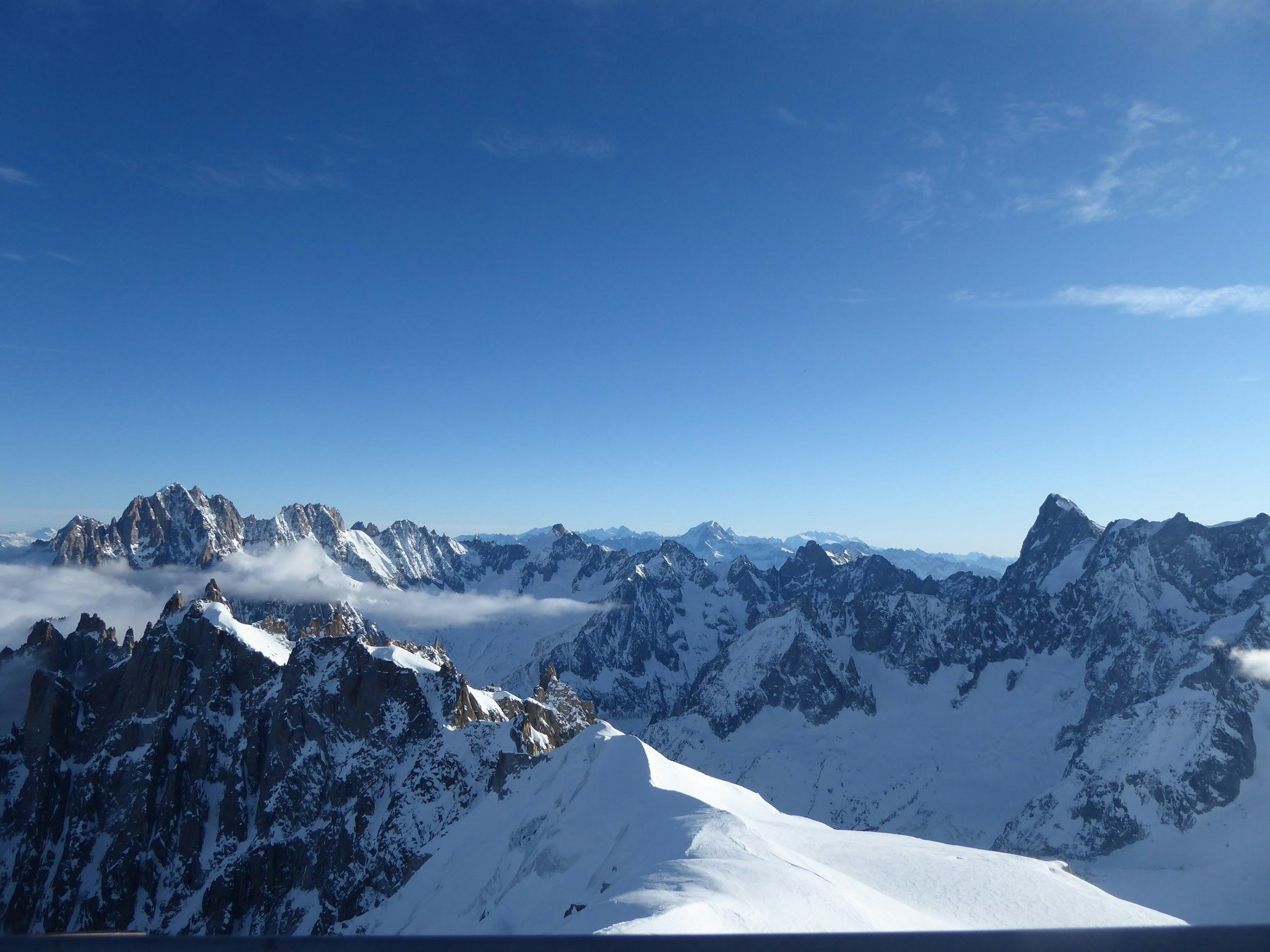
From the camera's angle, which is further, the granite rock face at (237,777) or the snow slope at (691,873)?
the granite rock face at (237,777)

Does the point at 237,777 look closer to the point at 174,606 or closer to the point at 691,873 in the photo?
the point at 174,606

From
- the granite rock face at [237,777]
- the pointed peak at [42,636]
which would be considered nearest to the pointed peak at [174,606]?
the granite rock face at [237,777]

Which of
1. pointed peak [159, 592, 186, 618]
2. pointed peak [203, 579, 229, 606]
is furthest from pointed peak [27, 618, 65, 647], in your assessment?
pointed peak [203, 579, 229, 606]

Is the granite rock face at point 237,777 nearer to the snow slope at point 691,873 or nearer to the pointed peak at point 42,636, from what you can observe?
the snow slope at point 691,873

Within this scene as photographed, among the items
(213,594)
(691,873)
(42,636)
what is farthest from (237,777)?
(691,873)

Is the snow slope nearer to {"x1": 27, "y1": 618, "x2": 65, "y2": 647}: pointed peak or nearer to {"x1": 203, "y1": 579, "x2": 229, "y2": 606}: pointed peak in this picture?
{"x1": 203, "y1": 579, "x2": 229, "y2": 606}: pointed peak

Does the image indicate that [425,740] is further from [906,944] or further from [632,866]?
[906,944]

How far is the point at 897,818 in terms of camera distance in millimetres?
163250

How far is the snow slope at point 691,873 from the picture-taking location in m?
22.6

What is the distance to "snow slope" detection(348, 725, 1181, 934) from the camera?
22594mm

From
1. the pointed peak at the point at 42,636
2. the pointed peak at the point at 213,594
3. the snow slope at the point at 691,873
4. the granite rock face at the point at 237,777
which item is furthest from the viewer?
the pointed peak at the point at 213,594

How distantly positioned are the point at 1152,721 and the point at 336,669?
15987cm

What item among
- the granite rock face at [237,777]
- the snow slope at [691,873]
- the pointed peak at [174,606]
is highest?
the pointed peak at [174,606]

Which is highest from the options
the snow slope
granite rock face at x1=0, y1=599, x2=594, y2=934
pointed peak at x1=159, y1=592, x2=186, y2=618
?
pointed peak at x1=159, y1=592, x2=186, y2=618
